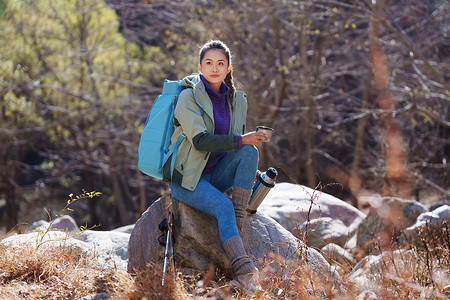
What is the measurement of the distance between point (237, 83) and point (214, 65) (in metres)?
6.60

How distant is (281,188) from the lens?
615cm

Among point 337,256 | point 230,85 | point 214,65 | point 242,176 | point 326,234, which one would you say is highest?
point 214,65

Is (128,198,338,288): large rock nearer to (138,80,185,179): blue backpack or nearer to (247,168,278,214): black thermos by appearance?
(247,168,278,214): black thermos

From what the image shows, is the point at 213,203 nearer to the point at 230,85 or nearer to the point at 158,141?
the point at 158,141

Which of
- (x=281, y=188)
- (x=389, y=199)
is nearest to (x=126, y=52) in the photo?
(x=281, y=188)

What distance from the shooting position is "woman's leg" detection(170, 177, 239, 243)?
10.8ft

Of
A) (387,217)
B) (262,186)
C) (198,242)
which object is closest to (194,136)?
(262,186)

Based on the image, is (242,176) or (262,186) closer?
(242,176)

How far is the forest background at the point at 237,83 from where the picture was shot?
9938 mm

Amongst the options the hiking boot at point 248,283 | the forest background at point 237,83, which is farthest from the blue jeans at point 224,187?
the forest background at point 237,83

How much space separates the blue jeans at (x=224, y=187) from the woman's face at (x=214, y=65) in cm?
51

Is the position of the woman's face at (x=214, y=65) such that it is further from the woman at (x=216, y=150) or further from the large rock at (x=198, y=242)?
the large rock at (x=198, y=242)

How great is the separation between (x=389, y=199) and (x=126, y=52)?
8.93m

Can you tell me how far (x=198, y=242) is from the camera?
3.51m
